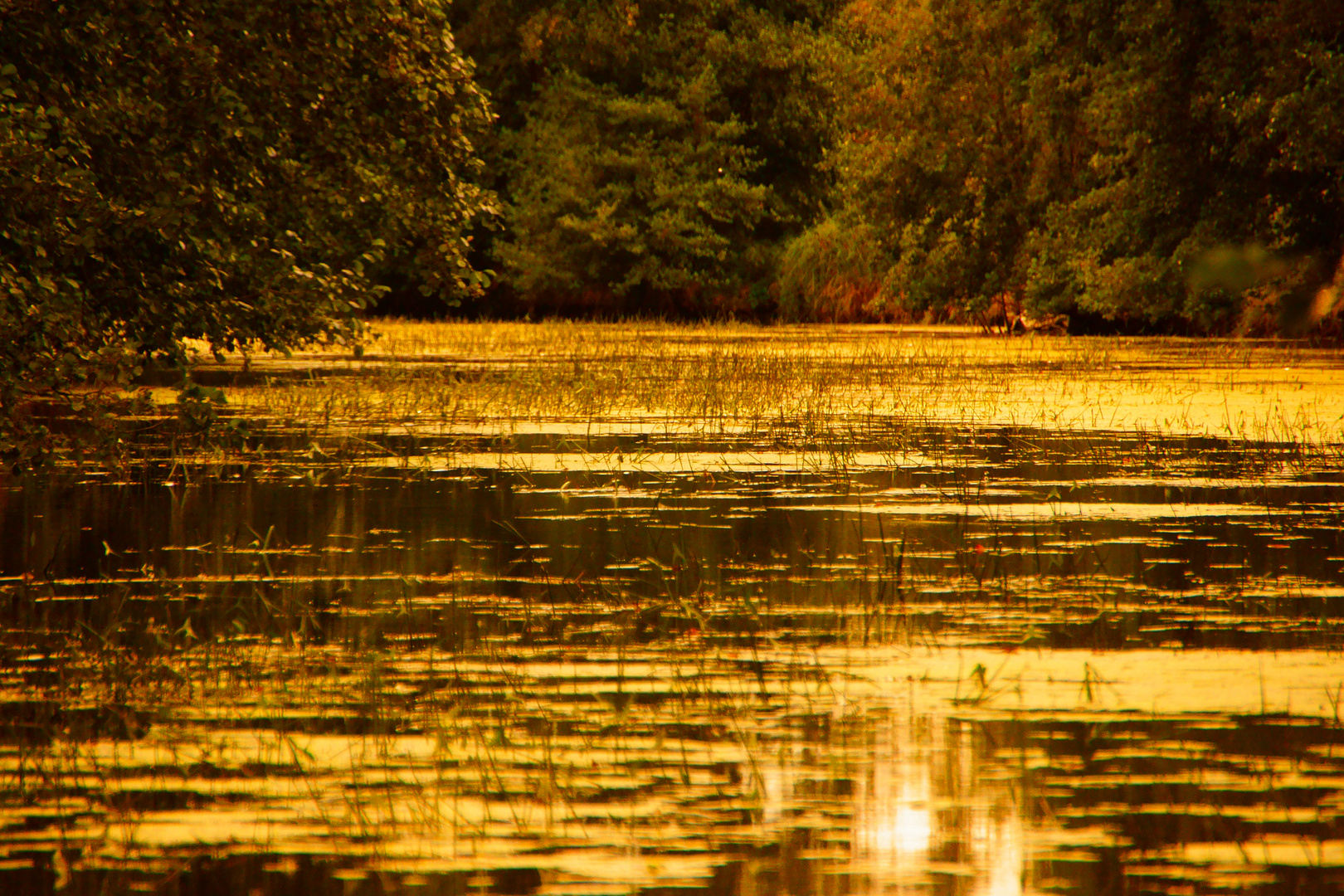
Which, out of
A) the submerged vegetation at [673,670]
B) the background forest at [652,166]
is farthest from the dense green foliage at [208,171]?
the submerged vegetation at [673,670]

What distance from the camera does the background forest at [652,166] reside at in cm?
946

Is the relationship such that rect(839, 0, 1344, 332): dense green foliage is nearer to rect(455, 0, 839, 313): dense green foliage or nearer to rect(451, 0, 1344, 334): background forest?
rect(451, 0, 1344, 334): background forest

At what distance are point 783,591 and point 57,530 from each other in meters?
3.82

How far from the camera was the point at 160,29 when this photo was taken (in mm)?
9828

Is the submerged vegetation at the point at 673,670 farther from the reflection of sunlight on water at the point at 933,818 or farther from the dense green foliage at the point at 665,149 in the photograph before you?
the dense green foliage at the point at 665,149

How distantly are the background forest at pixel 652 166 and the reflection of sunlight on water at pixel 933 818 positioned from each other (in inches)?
187

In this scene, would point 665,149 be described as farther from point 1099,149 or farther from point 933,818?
point 933,818

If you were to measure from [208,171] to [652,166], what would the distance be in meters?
37.8

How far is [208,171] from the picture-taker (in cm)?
1089

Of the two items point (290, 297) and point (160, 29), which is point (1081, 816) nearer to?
point (160, 29)

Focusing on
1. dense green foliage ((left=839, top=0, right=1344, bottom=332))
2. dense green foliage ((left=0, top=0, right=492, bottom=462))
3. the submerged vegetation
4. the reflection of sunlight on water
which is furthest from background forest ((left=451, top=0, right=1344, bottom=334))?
the reflection of sunlight on water

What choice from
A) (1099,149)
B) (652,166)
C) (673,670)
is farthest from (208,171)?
(652,166)

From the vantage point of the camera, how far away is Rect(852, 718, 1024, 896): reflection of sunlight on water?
3674mm

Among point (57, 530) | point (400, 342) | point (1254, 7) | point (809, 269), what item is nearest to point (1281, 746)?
point (57, 530)
